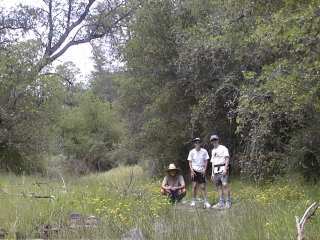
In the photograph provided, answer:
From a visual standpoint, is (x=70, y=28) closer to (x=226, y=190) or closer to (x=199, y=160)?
(x=199, y=160)

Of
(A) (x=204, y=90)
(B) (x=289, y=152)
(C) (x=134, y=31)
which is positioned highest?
(C) (x=134, y=31)

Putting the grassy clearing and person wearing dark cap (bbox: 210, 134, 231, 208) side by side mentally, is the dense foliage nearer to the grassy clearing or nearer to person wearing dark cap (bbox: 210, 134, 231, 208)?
person wearing dark cap (bbox: 210, 134, 231, 208)

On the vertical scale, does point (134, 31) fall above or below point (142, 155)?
above

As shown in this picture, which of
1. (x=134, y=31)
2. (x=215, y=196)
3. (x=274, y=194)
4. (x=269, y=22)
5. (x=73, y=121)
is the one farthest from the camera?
(x=73, y=121)

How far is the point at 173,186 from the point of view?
14727 mm

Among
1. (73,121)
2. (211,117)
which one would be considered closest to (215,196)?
(211,117)

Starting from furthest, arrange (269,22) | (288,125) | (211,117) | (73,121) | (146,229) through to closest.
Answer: (73,121) < (211,117) < (288,125) < (269,22) < (146,229)

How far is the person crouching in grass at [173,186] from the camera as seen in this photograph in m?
14.5

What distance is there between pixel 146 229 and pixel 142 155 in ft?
59.2

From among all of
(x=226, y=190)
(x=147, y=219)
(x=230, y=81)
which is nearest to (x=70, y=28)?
(x=230, y=81)

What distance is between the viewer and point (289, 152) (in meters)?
17.3

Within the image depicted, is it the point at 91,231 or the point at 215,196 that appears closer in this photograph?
the point at 91,231

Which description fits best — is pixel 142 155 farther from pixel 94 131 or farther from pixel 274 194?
pixel 94 131

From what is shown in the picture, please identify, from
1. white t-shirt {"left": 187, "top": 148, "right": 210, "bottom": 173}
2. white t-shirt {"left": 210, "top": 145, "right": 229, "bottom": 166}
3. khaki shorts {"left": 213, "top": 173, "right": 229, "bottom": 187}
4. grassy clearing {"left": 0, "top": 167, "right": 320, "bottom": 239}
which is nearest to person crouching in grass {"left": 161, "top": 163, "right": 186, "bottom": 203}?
white t-shirt {"left": 187, "top": 148, "right": 210, "bottom": 173}
